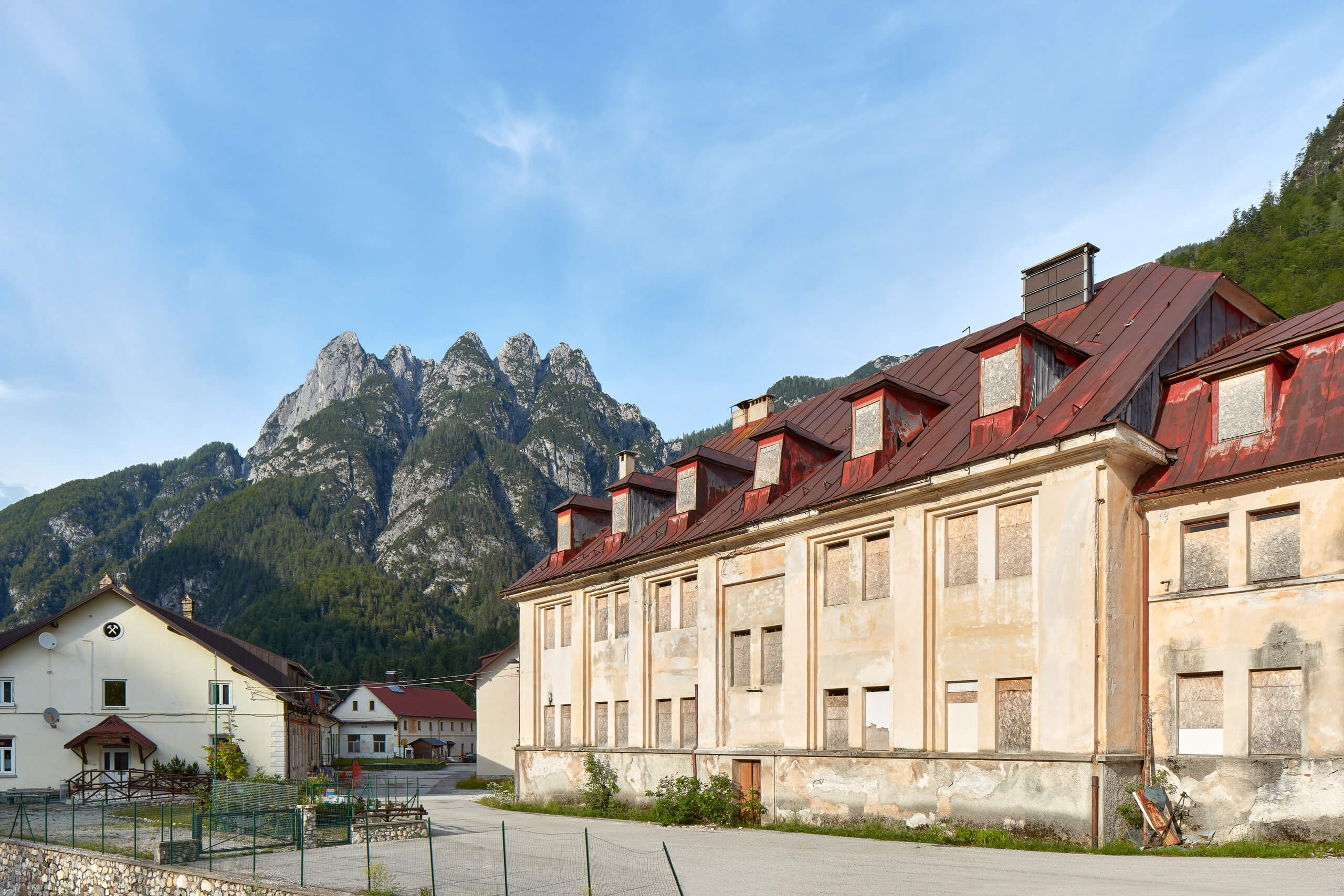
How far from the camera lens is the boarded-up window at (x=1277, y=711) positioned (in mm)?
18250

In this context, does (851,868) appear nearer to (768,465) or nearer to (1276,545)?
(1276,545)

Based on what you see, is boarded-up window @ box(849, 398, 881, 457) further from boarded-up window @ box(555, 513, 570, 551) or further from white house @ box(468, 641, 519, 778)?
white house @ box(468, 641, 519, 778)

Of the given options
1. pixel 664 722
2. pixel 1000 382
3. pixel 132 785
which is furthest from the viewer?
pixel 132 785

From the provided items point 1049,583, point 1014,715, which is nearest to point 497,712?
point 1014,715

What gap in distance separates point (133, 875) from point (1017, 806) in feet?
→ 61.3

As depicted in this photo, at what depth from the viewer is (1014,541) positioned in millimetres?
22109

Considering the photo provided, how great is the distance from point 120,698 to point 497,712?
1946 centimetres

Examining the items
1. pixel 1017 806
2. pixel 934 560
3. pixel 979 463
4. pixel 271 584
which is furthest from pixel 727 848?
pixel 271 584

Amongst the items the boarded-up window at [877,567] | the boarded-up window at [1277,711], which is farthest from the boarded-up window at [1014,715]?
the boarded-up window at [1277,711]

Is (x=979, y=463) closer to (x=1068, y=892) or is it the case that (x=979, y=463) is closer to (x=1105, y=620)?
(x=1105, y=620)

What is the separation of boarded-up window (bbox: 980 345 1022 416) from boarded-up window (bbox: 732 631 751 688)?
9.67 metres

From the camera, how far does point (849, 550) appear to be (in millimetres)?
26172

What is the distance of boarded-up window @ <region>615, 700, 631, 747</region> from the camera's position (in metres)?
33.8

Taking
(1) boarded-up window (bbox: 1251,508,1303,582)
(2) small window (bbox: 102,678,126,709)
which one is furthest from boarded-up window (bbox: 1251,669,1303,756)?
(2) small window (bbox: 102,678,126,709)
